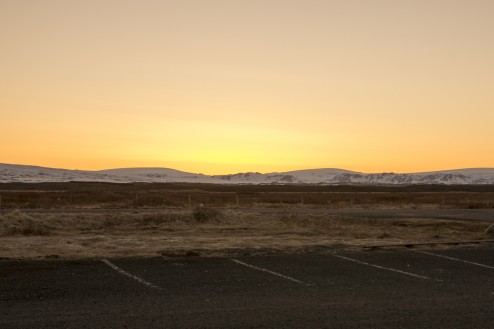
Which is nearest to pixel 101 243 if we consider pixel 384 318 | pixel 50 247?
pixel 50 247

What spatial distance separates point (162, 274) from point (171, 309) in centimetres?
328

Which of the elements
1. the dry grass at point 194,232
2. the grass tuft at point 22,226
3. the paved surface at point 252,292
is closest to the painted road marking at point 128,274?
the paved surface at point 252,292

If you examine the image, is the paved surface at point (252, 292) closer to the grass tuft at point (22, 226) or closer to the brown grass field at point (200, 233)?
the brown grass field at point (200, 233)

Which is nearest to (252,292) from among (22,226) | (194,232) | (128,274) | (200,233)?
(128,274)

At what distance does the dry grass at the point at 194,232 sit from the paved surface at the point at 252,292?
7.42 ft

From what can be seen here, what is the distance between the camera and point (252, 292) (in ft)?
32.0

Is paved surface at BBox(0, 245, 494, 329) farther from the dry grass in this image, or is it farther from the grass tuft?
the grass tuft

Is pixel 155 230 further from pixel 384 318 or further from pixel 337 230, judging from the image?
pixel 384 318

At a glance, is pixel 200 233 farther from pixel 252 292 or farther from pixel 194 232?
pixel 252 292

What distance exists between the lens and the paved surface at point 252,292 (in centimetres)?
777

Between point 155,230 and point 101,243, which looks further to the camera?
point 155,230

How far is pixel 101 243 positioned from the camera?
17.2 m

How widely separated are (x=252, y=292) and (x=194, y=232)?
13089mm

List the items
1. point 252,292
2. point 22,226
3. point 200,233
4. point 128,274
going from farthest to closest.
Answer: point 22,226 → point 200,233 → point 128,274 → point 252,292
